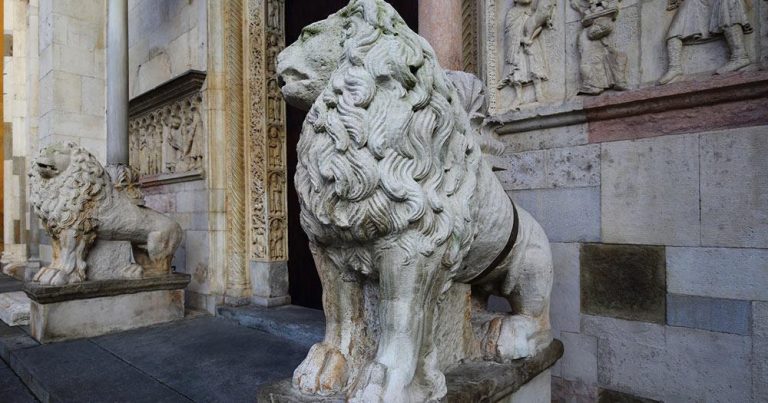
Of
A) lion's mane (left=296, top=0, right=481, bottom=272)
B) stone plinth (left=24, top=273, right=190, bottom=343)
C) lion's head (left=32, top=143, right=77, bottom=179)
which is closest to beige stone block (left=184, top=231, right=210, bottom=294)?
stone plinth (left=24, top=273, right=190, bottom=343)

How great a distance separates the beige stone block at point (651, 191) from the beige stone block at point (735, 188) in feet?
0.14

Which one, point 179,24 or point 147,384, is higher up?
point 179,24

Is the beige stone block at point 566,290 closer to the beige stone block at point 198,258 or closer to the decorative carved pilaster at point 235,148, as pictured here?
the decorative carved pilaster at point 235,148

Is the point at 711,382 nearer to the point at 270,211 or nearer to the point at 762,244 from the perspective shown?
the point at 762,244

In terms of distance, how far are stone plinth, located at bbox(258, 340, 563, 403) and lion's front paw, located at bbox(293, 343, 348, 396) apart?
1.1 inches

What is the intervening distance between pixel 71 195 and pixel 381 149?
3364mm

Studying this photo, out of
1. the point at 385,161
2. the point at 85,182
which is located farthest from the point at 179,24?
the point at 385,161

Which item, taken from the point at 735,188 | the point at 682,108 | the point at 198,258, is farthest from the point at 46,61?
the point at 735,188

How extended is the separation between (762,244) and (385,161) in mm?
1801

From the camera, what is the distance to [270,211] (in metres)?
4.55

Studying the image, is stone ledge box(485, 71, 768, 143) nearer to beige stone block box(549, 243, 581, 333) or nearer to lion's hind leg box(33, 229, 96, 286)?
beige stone block box(549, 243, 581, 333)

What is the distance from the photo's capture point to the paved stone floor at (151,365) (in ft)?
8.25

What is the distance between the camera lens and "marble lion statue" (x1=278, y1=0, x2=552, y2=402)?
48.4 inches

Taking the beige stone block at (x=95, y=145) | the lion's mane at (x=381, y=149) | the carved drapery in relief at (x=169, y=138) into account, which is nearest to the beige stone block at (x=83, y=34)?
the carved drapery in relief at (x=169, y=138)
